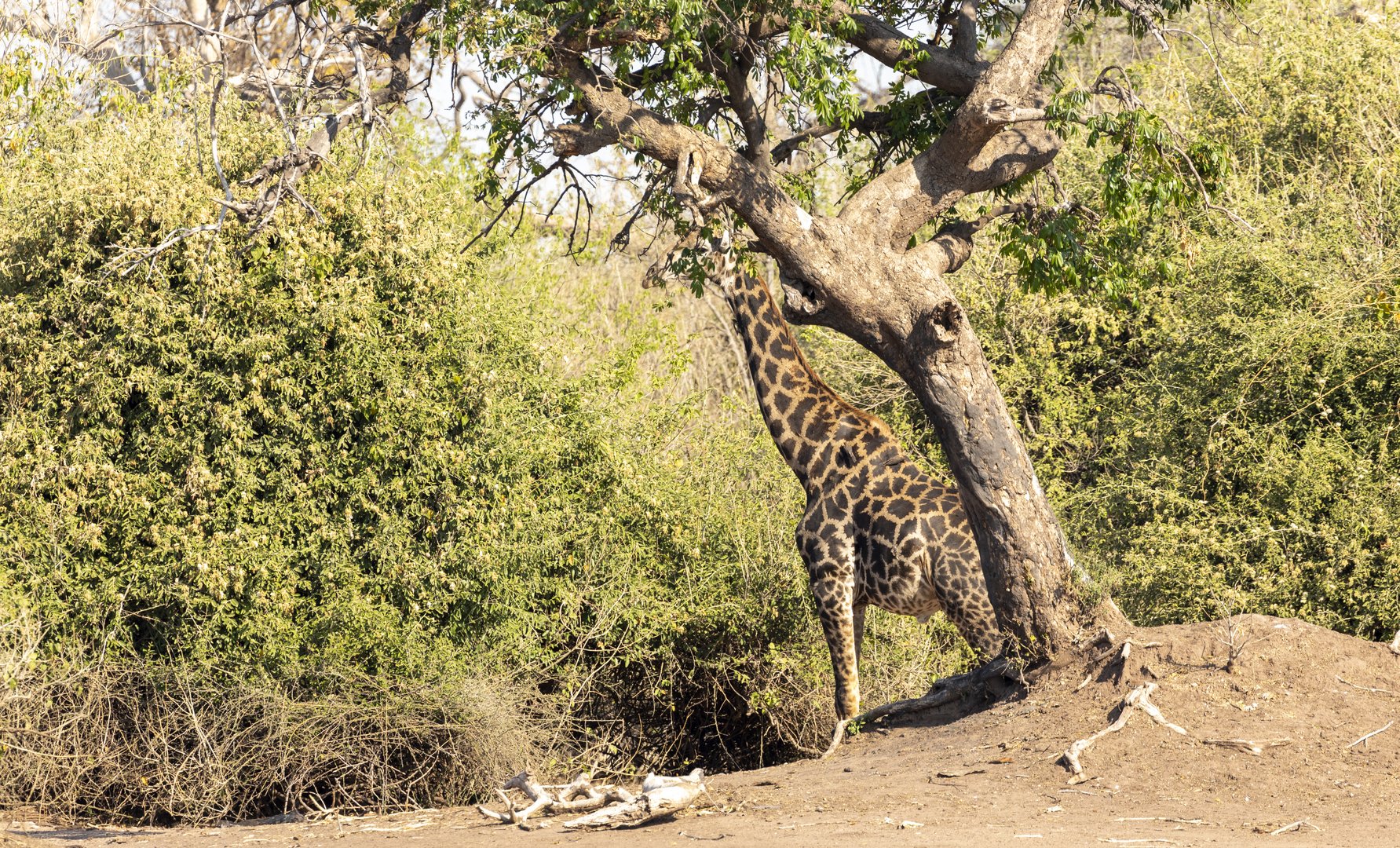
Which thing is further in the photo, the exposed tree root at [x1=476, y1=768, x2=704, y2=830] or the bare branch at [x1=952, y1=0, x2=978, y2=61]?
the bare branch at [x1=952, y1=0, x2=978, y2=61]

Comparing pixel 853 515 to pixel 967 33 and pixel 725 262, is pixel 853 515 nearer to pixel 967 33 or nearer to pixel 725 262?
pixel 725 262

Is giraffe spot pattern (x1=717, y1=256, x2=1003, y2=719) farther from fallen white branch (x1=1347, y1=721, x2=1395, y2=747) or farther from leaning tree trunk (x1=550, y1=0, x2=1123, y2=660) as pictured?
fallen white branch (x1=1347, y1=721, x2=1395, y2=747)

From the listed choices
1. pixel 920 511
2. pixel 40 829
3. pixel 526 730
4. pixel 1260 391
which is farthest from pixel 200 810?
pixel 1260 391

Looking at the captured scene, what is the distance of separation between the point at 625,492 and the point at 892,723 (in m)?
3.10

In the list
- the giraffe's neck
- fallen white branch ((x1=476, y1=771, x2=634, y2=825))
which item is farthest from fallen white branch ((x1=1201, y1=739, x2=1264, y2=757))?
the giraffe's neck

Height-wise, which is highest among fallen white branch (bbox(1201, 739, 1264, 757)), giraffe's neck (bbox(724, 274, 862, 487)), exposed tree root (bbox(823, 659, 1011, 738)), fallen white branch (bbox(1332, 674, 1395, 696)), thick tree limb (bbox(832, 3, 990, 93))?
thick tree limb (bbox(832, 3, 990, 93))

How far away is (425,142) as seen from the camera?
1289 cm

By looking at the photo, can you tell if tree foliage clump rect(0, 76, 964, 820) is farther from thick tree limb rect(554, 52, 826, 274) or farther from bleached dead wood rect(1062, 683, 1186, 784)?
bleached dead wood rect(1062, 683, 1186, 784)

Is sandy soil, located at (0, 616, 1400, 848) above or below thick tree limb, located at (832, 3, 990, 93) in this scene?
below

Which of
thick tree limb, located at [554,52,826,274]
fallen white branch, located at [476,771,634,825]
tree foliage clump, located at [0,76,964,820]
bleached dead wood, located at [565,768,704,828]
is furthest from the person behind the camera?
tree foliage clump, located at [0,76,964,820]

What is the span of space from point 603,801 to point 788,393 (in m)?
3.51

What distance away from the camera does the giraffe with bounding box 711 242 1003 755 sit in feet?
28.9

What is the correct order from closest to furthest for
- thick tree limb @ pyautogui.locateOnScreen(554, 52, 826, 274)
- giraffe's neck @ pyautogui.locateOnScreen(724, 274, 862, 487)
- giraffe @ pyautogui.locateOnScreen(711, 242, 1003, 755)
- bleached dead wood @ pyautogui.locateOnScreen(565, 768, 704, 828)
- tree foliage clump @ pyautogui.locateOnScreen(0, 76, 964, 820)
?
bleached dead wood @ pyautogui.locateOnScreen(565, 768, 704, 828) → thick tree limb @ pyautogui.locateOnScreen(554, 52, 826, 274) → giraffe @ pyautogui.locateOnScreen(711, 242, 1003, 755) → tree foliage clump @ pyautogui.locateOnScreen(0, 76, 964, 820) → giraffe's neck @ pyautogui.locateOnScreen(724, 274, 862, 487)

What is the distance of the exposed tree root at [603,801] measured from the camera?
22.3ft
